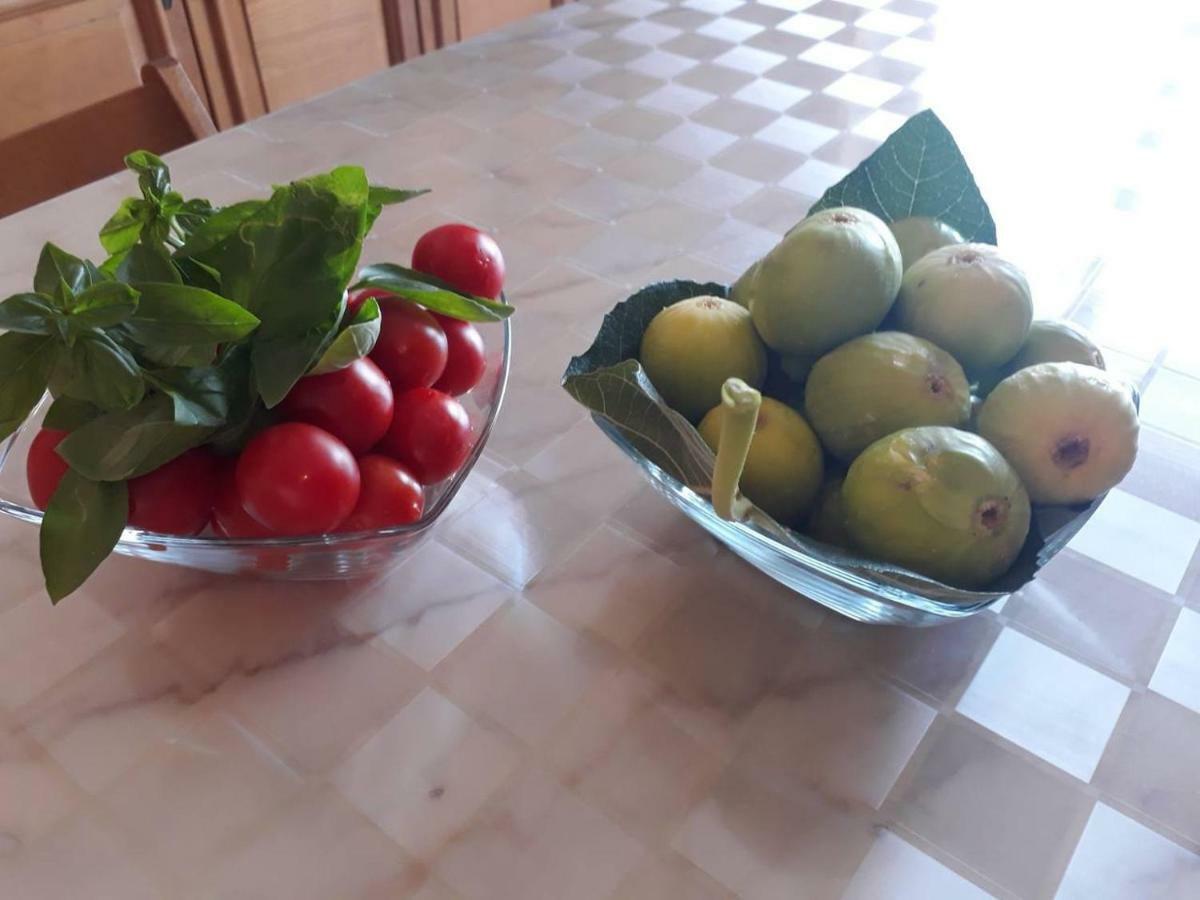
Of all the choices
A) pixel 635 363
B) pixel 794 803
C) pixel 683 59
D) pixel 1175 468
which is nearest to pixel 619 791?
pixel 794 803

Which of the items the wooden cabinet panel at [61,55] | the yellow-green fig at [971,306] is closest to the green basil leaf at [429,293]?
the yellow-green fig at [971,306]

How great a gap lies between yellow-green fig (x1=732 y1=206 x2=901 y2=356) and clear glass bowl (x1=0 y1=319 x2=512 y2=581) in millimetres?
163

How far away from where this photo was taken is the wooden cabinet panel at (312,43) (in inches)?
66.9

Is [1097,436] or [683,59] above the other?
[1097,436]

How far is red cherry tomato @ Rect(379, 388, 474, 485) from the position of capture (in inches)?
19.3

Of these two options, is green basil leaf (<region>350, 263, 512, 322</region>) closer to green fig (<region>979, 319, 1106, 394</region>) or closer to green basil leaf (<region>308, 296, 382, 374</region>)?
green basil leaf (<region>308, 296, 382, 374</region>)

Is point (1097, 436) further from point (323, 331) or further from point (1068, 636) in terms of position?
point (323, 331)

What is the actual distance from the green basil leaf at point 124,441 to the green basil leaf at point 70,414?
22 mm

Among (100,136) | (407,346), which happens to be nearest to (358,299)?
(407,346)

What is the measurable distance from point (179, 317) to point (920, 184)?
1.32ft

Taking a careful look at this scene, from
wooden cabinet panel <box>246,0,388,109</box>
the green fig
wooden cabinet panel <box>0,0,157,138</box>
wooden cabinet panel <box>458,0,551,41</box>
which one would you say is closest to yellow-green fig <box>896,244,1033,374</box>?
the green fig

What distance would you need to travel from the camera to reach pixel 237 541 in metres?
0.44

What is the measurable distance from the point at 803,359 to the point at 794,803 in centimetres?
21

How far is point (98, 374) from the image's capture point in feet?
1.27
